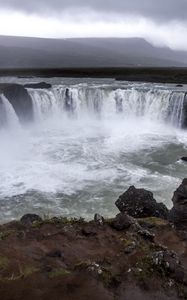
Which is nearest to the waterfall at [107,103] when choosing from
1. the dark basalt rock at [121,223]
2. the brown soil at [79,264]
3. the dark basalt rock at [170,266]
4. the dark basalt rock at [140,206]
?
the dark basalt rock at [140,206]

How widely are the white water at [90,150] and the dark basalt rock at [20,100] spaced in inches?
28.4

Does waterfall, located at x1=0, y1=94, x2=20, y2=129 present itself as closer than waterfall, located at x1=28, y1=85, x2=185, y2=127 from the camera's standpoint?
Yes

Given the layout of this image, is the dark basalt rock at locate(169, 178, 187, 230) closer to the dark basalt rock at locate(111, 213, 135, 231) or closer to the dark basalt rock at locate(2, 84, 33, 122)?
the dark basalt rock at locate(111, 213, 135, 231)

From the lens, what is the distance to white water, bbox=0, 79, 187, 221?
20703 millimetres

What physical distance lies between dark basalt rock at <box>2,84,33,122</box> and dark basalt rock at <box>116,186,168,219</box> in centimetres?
2350

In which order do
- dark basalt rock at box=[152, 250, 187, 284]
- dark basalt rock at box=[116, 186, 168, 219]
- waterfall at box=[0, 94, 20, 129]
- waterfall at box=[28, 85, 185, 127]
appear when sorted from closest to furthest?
dark basalt rock at box=[152, 250, 187, 284] < dark basalt rock at box=[116, 186, 168, 219] < waterfall at box=[0, 94, 20, 129] < waterfall at box=[28, 85, 185, 127]

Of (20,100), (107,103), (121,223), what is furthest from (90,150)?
(121,223)

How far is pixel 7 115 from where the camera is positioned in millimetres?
35781

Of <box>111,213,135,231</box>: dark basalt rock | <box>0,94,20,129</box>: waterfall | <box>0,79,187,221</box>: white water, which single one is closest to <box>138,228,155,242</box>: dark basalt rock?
<box>111,213,135,231</box>: dark basalt rock

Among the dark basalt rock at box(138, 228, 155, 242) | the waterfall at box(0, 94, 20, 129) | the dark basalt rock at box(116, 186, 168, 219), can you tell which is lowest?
the waterfall at box(0, 94, 20, 129)

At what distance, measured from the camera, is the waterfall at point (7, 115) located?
115ft

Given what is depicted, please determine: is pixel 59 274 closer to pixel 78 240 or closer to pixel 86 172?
pixel 78 240

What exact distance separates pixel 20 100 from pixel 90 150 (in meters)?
11.2

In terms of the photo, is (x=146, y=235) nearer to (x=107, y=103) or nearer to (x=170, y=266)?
(x=170, y=266)
